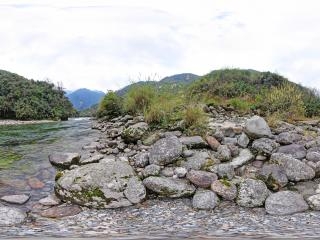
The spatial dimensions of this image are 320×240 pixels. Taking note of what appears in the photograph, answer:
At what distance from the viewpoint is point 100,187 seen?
24.2ft

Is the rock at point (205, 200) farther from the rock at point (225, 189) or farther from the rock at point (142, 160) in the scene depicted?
the rock at point (142, 160)

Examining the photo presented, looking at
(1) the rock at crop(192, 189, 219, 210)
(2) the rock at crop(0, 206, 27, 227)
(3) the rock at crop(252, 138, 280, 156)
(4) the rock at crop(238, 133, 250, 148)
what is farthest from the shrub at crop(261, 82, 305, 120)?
(2) the rock at crop(0, 206, 27, 227)

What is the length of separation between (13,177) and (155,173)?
2803 mm

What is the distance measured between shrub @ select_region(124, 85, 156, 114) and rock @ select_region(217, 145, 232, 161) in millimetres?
4652

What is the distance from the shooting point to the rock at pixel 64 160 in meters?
9.05

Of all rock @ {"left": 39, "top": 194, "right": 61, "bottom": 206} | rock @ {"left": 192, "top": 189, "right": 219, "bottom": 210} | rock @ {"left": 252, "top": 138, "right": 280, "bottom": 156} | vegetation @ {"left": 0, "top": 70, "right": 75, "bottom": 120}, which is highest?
vegetation @ {"left": 0, "top": 70, "right": 75, "bottom": 120}

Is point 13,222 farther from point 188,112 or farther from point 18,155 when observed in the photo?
point 188,112

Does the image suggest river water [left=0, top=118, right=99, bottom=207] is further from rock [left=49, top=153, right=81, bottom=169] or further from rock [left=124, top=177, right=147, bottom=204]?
rock [left=124, top=177, right=147, bottom=204]

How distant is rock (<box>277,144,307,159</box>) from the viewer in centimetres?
884

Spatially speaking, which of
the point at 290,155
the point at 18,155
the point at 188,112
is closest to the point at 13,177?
the point at 18,155

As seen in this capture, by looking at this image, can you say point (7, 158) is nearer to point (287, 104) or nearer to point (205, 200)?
point (205, 200)

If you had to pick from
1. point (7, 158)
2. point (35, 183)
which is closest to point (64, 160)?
point (35, 183)

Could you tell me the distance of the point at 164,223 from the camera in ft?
20.7

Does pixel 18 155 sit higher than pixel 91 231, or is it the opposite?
pixel 18 155
